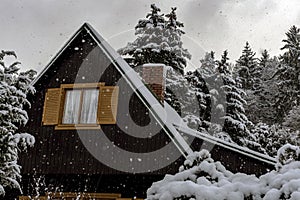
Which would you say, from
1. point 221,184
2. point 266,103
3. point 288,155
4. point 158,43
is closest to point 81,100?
point 221,184

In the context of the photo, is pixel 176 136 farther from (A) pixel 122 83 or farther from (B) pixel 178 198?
(B) pixel 178 198

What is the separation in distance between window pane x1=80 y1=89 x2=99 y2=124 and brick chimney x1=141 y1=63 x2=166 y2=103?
281cm

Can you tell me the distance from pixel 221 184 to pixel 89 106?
25.4 feet

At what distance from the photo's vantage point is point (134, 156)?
1227 centimetres

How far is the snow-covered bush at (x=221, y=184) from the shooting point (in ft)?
17.9

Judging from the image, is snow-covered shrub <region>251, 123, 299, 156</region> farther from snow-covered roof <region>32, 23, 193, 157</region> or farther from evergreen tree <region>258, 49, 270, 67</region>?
evergreen tree <region>258, 49, 270, 67</region>

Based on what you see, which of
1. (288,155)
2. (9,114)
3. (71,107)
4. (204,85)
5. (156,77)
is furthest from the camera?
(204,85)

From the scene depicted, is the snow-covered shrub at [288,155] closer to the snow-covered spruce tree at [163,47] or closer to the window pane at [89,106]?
the window pane at [89,106]

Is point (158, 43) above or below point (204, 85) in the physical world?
above

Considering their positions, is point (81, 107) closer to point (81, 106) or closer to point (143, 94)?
point (81, 106)

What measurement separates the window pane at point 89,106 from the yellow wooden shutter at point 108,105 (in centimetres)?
20

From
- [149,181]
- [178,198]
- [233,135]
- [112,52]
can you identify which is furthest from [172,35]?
[178,198]

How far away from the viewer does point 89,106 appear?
1343 centimetres

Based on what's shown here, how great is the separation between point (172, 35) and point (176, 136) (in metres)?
21.8
